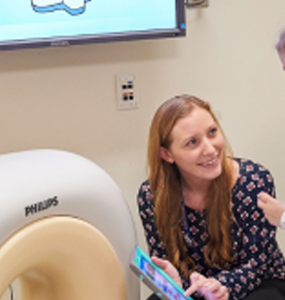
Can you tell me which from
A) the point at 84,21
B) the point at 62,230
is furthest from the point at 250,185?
the point at 84,21

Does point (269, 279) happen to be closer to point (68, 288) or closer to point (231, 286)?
point (231, 286)

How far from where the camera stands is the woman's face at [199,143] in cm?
123

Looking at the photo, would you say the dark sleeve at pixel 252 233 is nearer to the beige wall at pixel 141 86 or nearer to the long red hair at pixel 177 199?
the long red hair at pixel 177 199

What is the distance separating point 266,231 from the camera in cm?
128

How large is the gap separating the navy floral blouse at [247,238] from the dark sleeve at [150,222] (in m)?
0.11

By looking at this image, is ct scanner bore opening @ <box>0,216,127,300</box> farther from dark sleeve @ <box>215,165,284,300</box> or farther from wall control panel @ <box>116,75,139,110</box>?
wall control panel @ <box>116,75,139,110</box>

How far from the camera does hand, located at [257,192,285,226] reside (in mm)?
1133

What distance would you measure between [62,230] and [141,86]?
2.56 ft

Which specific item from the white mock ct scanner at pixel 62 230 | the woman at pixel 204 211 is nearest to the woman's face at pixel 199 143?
the woman at pixel 204 211

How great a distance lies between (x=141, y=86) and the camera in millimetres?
1630

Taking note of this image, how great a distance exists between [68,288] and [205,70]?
0.97 meters

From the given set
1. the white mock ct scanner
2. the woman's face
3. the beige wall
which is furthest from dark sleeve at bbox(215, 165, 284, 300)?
the beige wall

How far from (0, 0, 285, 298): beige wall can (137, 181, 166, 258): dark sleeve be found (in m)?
0.33

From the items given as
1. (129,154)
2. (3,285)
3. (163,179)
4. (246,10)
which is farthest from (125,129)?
(3,285)
